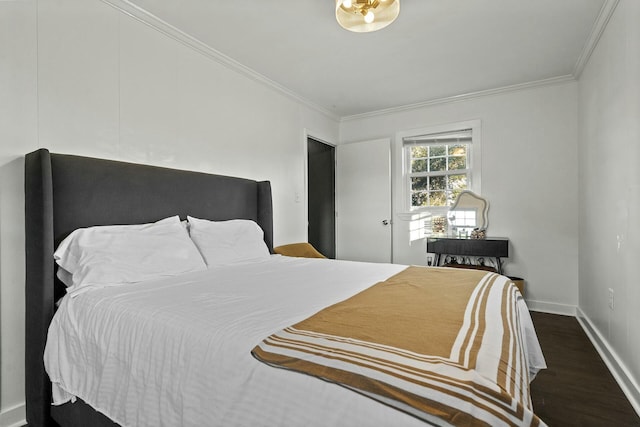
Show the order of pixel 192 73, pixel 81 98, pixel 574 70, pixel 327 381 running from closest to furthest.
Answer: pixel 327 381 < pixel 81 98 < pixel 192 73 < pixel 574 70

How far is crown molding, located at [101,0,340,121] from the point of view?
2.24 metres

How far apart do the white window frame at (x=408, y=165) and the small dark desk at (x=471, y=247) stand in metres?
0.53

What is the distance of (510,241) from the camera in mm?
3850

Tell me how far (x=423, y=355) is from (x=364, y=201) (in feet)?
12.7

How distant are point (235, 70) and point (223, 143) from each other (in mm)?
738

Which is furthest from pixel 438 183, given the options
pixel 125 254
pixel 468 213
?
pixel 125 254

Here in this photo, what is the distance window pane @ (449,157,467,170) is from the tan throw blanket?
3107 mm

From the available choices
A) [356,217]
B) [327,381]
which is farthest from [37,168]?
[356,217]

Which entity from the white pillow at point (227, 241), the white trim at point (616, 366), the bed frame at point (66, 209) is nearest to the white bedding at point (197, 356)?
the bed frame at point (66, 209)

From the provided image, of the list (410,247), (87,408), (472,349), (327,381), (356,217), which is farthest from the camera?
(356,217)

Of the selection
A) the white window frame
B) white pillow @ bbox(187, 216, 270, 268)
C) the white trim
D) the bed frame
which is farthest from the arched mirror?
the bed frame

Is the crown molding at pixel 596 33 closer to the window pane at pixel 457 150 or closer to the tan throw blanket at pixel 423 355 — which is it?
the window pane at pixel 457 150

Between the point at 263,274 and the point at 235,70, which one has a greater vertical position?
the point at 235,70

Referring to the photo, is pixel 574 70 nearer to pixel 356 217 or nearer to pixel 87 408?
pixel 356 217
